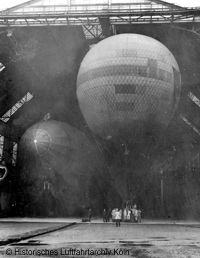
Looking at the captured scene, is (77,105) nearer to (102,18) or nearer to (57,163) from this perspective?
(57,163)

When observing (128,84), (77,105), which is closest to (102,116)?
(128,84)

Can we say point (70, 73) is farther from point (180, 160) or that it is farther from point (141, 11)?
point (180, 160)

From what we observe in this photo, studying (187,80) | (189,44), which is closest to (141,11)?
(189,44)

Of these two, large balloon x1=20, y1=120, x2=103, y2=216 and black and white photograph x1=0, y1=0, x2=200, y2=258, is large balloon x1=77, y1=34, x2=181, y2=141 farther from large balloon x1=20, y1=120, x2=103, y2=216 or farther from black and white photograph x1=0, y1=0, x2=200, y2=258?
large balloon x1=20, y1=120, x2=103, y2=216

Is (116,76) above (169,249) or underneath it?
above

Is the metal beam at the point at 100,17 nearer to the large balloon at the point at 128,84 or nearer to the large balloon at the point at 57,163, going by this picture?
the large balloon at the point at 128,84
